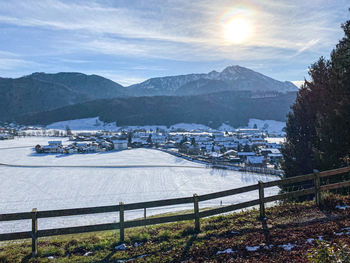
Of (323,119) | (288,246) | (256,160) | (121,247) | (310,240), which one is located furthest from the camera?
(256,160)

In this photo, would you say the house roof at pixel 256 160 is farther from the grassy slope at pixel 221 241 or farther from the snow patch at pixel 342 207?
the snow patch at pixel 342 207

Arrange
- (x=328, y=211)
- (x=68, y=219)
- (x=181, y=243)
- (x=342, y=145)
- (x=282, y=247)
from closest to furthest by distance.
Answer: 1. (x=282, y=247)
2. (x=181, y=243)
3. (x=328, y=211)
4. (x=342, y=145)
5. (x=68, y=219)

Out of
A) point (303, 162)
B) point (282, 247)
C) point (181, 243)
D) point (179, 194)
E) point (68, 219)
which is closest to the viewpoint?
point (282, 247)

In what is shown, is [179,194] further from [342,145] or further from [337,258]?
[337,258]

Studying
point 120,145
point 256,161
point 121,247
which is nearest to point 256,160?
point 256,161

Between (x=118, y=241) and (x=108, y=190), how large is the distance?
31305 millimetres

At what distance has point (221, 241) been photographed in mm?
6805

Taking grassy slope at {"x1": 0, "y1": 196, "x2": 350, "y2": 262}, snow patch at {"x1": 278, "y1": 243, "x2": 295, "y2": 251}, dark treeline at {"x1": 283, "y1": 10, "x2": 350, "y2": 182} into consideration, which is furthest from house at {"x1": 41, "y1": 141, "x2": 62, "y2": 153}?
snow patch at {"x1": 278, "y1": 243, "x2": 295, "y2": 251}

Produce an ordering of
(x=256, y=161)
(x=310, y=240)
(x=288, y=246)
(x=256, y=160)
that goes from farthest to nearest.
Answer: (x=256, y=160), (x=256, y=161), (x=310, y=240), (x=288, y=246)

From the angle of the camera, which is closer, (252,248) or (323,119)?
(252,248)

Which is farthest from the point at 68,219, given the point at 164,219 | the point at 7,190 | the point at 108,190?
the point at 164,219

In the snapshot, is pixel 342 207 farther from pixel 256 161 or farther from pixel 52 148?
pixel 52 148

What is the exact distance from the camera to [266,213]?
8781 millimetres

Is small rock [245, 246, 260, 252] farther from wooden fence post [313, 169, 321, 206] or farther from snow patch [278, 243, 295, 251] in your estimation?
wooden fence post [313, 169, 321, 206]
